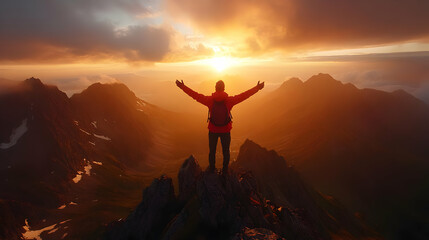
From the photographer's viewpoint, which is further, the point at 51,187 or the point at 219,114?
the point at 51,187

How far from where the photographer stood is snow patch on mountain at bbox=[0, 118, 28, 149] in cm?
18229

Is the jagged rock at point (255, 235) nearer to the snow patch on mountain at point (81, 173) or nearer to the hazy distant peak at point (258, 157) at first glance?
the hazy distant peak at point (258, 157)

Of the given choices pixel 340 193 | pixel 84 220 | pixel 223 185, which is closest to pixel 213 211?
pixel 223 185

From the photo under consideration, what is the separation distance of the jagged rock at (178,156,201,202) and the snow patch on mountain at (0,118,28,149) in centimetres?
21250

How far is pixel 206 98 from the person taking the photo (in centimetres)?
1936

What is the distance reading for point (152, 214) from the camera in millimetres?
32188

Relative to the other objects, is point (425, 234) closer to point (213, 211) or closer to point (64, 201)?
point (213, 211)

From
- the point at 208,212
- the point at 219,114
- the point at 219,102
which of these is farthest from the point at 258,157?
the point at 219,102

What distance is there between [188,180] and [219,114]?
14111 mm

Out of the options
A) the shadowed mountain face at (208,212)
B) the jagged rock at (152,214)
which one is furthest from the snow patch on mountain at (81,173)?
the jagged rock at (152,214)

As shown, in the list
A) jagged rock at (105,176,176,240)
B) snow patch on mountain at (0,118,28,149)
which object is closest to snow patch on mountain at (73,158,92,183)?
snow patch on mountain at (0,118,28,149)

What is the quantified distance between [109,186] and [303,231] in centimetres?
17118

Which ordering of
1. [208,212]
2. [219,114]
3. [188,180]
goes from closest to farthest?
[219,114] < [208,212] < [188,180]

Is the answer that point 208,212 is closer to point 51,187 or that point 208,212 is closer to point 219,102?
point 219,102
